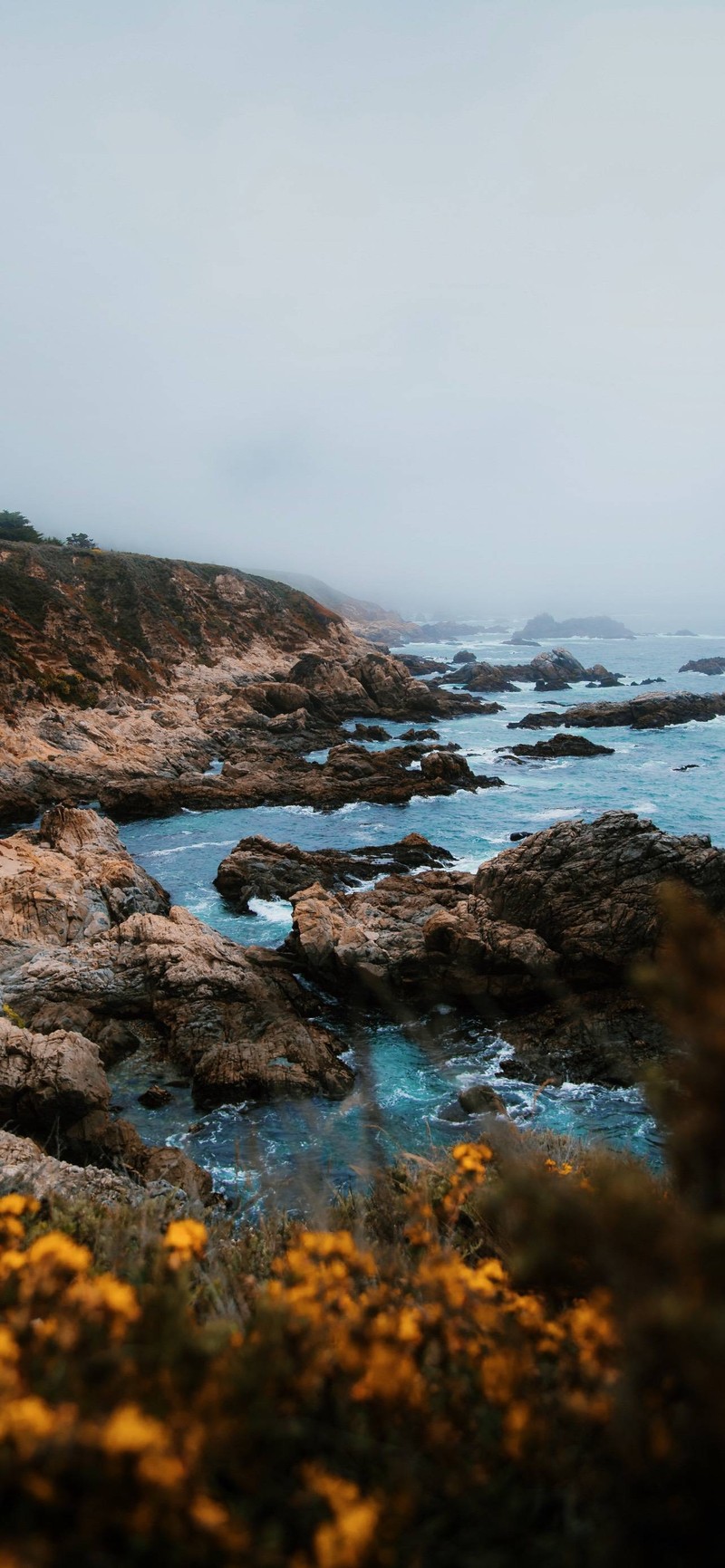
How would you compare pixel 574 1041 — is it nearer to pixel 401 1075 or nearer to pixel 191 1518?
pixel 401 1075

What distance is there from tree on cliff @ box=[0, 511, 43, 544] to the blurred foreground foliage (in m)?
71.3

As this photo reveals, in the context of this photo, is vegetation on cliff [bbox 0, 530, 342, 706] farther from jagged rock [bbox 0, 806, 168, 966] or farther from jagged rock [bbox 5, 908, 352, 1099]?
jagged rock [bbox 5, 908, 352, 1099]

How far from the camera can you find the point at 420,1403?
2057 mm

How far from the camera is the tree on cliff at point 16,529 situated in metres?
65.1

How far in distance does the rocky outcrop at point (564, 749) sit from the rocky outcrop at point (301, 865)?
21395mm

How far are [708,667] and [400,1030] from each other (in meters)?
98.8

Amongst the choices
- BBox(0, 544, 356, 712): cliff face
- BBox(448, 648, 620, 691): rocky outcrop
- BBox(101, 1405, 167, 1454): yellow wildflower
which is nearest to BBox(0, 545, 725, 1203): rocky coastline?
BBox(101, 1405, 167, 1454): yellow wildflower

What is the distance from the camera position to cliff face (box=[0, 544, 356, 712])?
41.9 m

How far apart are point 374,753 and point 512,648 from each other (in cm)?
11670

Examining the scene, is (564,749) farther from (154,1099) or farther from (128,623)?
(154,1099)

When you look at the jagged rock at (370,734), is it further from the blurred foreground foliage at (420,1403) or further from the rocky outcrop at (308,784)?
the blurred foreground foliage at (420,1403)

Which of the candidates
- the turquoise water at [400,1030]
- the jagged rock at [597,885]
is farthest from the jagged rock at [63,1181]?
the jagged rock at [597,885]

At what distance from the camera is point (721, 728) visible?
54875mm

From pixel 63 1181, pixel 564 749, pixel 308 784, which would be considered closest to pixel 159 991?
pixel 63 1181
